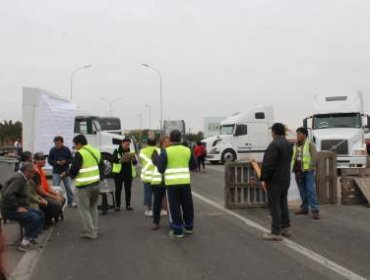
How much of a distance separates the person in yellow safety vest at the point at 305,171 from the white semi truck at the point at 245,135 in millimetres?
22103

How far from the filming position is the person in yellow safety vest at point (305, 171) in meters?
11.6

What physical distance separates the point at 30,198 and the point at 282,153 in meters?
4.32

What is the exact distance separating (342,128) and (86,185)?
58.1ft

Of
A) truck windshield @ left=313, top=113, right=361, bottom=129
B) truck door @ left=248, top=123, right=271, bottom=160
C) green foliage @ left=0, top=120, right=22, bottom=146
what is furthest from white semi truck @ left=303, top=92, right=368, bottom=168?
green foliage @ left=0, top=120, right=22, bottom=146

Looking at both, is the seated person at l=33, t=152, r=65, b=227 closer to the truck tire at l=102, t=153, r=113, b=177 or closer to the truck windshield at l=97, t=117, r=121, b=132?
the truck tire at l=102, t=153, r=113, b=177

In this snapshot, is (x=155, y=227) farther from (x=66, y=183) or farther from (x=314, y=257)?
(x=66, y=183)

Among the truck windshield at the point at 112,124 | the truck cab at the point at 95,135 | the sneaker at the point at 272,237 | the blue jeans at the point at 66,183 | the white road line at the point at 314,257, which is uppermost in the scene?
the truck windshield at the point at 112,124

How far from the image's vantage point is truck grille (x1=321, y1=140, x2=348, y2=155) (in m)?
24.3

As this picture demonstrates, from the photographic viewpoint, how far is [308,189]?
11.7 meters

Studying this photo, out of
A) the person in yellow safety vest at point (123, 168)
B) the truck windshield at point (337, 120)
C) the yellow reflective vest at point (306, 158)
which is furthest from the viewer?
the truck windshield at point (337, 120)

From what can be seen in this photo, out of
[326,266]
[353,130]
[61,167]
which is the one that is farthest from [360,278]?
[353,130]

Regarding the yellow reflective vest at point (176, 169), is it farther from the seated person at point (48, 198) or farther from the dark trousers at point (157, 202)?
the seated person at point (48, 198)

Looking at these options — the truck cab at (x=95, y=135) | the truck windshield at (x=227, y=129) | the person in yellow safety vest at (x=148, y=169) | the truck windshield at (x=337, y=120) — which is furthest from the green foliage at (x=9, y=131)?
the person in yellow safety vest at (x=148, y=169)

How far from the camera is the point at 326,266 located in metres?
7.43
